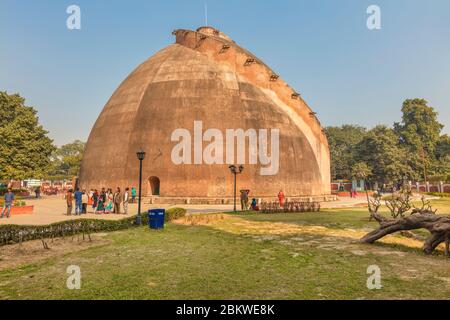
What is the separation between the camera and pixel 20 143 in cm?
3753

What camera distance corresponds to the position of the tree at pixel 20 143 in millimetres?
36219

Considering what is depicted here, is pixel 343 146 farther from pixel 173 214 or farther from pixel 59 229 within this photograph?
pixel 59 229

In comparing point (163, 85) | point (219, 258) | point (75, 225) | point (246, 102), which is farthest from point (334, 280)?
point (163, 85)

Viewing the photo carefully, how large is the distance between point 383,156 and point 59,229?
67.7 meters

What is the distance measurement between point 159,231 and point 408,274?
1022cm

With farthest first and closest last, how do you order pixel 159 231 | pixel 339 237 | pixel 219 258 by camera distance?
1. pixel 159 231
2. pixel 339 237
3. pixel 219 258

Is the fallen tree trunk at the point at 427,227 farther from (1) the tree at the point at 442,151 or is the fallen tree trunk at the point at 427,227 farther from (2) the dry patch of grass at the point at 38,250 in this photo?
(1) the tree at the point at 442,151

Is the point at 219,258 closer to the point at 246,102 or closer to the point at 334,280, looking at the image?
the point at 334,280

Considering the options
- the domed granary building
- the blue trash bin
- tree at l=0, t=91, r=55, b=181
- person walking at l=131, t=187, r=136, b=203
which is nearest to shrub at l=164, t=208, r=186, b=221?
the blue trash bin

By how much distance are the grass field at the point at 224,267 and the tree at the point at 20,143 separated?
29.8 meters

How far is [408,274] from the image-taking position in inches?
302

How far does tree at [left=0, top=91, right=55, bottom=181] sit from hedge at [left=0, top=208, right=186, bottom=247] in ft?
91.0

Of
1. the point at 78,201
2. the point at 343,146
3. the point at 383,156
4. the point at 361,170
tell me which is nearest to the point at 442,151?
the point at 383,156

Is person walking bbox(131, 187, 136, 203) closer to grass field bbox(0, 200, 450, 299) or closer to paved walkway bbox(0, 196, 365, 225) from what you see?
paved walkway bbox(0, 196, 365, 225)
